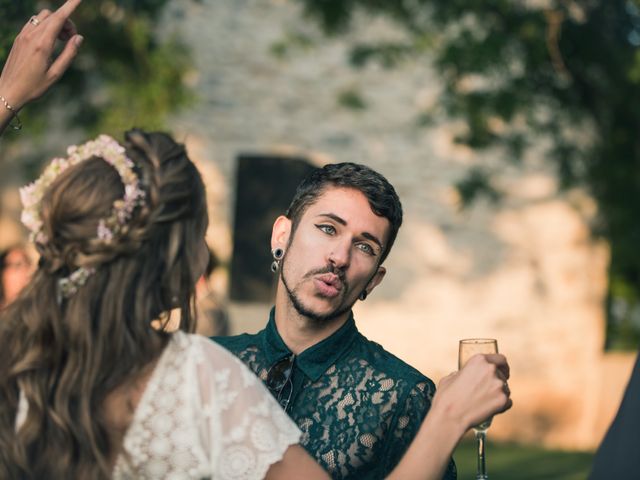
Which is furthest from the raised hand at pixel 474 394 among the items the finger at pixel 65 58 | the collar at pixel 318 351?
the finger at pixel 65 58

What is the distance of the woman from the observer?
2193mm

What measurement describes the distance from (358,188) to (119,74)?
8.19 meters

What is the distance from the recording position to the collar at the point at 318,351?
118 inches

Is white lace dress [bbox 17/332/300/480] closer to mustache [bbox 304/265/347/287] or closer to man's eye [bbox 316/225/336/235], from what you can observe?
mustache [bbox 304/265/347/287]

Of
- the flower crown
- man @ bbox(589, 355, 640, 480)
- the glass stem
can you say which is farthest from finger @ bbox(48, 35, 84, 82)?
man @ bbox(589, 355, 640, 480)

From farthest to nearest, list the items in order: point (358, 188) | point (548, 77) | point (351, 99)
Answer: point (351, 99) → point (548, 77) → point (358, 188)

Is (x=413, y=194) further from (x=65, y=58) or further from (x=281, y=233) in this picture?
(x=65, y=58)

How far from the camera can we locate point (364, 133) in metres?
12.9

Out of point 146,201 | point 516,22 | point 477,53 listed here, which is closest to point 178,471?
point 146,201

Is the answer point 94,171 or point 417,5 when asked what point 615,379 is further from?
point 94,171

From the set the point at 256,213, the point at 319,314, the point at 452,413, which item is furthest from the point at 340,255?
the point at 256,213

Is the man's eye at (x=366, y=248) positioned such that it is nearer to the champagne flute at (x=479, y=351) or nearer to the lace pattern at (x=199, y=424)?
the champagne flute at (x=479, y=351)

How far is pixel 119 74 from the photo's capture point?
1086cm

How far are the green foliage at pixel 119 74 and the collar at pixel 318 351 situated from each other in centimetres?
701
